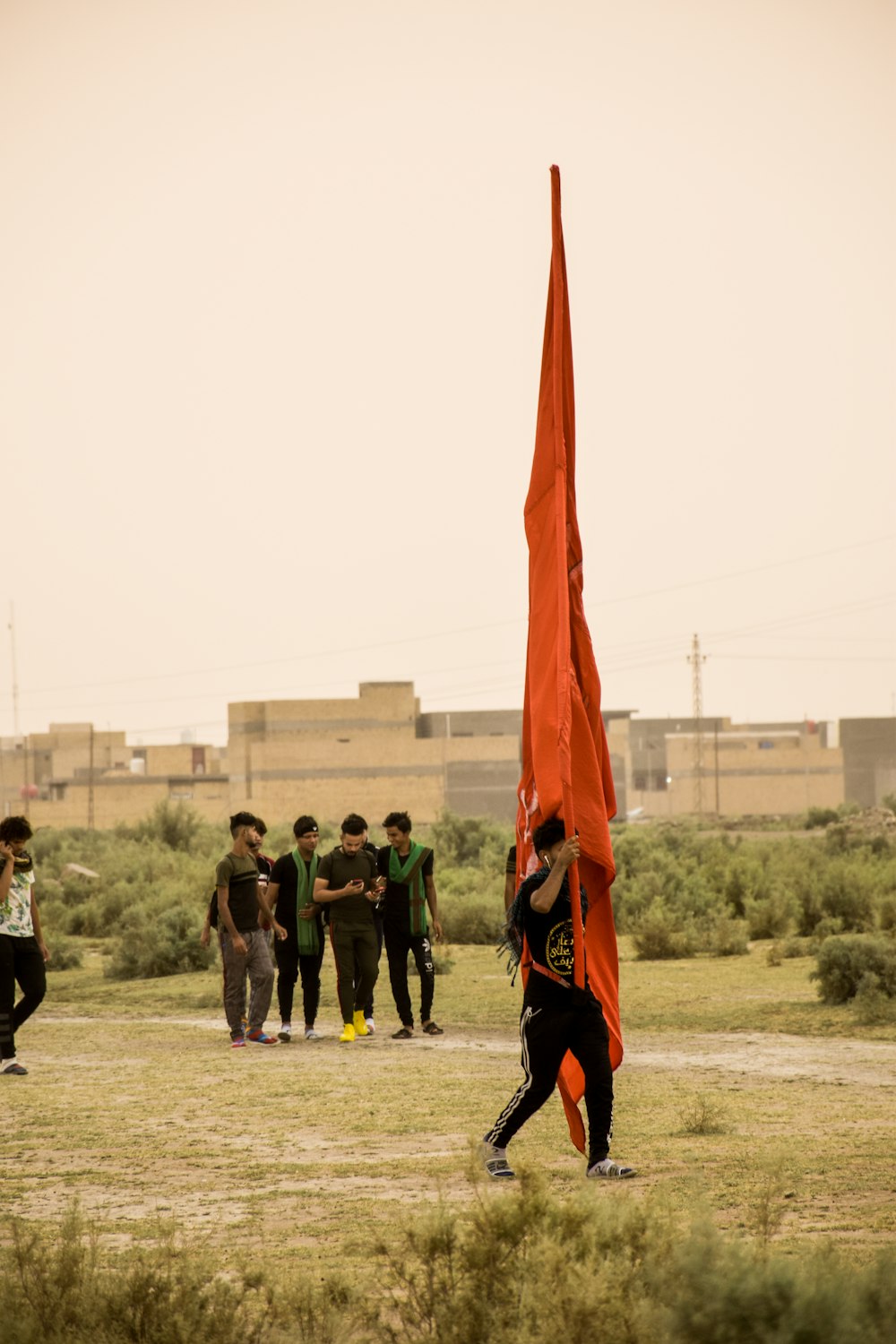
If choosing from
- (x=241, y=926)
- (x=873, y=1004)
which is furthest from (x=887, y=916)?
(x=241, y=926)

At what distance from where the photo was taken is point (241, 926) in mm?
14820

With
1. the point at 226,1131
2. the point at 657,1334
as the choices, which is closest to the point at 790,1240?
the point at 657,1334

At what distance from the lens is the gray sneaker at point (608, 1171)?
8555mm

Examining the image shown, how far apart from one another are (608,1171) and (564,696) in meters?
2.40

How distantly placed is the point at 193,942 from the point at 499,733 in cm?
7749

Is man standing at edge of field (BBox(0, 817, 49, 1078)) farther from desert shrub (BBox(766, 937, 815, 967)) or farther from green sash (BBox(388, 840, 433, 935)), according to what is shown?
desert shrub (BBox(766, 937, 815, 967))

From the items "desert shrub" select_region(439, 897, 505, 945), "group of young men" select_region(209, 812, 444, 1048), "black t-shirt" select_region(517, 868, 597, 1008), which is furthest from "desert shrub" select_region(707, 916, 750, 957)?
"black t-shirt" select_region(517, 868, 597, 1008)

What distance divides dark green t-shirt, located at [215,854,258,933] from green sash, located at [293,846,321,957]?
19.7 inches

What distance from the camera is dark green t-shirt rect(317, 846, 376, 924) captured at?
1498cm

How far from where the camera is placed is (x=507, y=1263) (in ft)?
18.4

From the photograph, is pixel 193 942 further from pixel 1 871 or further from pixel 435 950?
pixel 1 871

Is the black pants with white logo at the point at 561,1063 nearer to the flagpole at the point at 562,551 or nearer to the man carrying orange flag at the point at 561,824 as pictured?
the man carrying orange flag at the point at 561,824

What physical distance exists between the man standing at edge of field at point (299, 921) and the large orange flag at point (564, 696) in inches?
231

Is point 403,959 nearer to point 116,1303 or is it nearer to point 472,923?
point 116,1303
